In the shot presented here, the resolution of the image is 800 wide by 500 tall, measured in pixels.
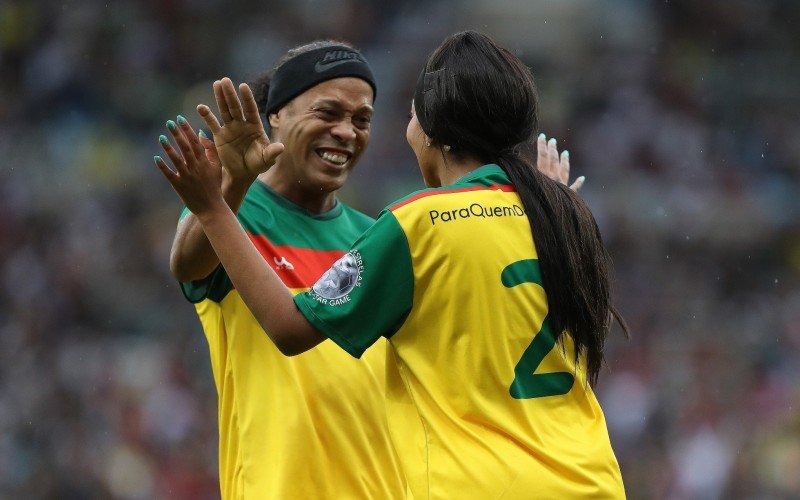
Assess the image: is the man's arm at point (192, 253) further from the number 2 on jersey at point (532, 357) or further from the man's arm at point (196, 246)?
the number 2 on jersey at point (532, 357)

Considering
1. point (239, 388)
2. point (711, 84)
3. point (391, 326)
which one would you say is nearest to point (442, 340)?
point (391, 326)

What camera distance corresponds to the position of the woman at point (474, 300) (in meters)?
2.95

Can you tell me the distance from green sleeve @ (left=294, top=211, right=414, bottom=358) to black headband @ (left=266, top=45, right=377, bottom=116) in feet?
4.11

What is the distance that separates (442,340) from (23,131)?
398 inches

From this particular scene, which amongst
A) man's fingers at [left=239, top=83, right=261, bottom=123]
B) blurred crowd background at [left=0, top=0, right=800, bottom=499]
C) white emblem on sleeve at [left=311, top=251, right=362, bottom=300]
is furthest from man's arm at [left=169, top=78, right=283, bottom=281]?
blurred crowd background at [left=0, top=0, right=800, bottom=499]

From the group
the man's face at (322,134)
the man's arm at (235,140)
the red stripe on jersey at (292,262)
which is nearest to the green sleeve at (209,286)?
the red stripe on jersey at (292,262)

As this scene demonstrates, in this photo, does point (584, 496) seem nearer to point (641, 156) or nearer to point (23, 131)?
point (641, 156)

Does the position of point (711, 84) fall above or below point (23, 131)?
below

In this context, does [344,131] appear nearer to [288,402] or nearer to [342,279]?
[288,402]

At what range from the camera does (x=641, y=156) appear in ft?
38.7

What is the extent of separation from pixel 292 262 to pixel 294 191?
0.32m

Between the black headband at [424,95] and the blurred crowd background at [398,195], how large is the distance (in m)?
6.67

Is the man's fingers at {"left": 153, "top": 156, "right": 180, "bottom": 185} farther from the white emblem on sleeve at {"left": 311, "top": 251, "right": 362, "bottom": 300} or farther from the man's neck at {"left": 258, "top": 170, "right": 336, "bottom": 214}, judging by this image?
the man's neck at {"left": 258, "top": 170, "right": 336, "bottom": 214}

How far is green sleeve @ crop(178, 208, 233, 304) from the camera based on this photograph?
3.74 metres
